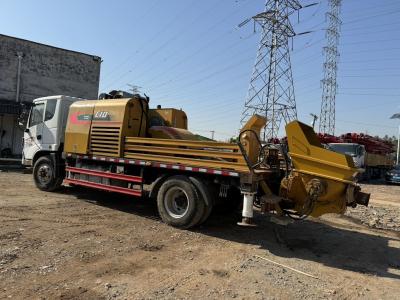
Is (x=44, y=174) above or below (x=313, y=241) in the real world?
above

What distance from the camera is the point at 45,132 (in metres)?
13.0

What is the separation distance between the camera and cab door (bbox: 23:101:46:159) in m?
13.2

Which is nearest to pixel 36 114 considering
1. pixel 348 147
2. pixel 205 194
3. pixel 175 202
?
pixel 175 202

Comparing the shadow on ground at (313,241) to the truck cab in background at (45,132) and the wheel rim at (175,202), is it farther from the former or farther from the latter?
the truck cab in background at (45,132)

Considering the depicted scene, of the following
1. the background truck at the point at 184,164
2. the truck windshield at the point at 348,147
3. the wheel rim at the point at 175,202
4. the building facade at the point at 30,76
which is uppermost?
the building facade at the point at 30,76

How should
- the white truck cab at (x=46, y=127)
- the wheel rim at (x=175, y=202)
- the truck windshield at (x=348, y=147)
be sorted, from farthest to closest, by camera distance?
the truck windshield at (x=348, y=147)
the white truck cab at (x=46, y=127)
the wheel rim at (x=175, y=202)

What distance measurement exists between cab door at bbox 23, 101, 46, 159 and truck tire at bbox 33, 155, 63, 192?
44 cm

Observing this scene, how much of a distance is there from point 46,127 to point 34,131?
0.65 meters

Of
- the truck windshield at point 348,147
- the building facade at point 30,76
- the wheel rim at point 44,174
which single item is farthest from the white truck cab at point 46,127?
the truck windshield at point 348,147

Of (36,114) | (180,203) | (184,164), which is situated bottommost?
(180,203)

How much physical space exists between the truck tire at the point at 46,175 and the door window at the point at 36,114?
114 centimetres

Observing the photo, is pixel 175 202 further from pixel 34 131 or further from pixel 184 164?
pixel 34 131

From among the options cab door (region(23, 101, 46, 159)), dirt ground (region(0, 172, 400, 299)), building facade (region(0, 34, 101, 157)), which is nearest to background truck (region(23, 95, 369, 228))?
cab door (region(23, 101, 46, 159))

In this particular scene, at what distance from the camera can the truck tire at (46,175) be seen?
A: 12.8 meters
